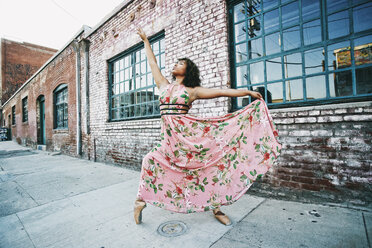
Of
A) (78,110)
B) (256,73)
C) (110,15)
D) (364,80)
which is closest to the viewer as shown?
(364,80)

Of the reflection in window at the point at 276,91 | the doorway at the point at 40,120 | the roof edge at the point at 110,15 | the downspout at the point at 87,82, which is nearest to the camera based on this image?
the reflection in window at the point at 276,91

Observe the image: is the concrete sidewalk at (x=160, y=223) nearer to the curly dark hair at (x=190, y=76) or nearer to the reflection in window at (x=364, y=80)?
the reflection in window at (x=364, y=80)

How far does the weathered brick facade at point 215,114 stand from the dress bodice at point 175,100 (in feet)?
4.35

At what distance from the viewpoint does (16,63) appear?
22.5 m

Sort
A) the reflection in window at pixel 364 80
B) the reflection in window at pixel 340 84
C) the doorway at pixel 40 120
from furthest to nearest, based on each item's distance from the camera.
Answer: the doorway at pixel 40 120 < the reflection in window at pixel 340 84 < the reflection in window at pixel 364 80

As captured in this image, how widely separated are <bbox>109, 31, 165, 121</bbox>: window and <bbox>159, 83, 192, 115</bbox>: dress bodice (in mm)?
2626

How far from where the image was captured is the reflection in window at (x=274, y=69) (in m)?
3.01

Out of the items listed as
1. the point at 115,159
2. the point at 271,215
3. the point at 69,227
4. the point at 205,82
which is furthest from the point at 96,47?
the point at 271,215

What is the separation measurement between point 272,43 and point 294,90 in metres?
0.85

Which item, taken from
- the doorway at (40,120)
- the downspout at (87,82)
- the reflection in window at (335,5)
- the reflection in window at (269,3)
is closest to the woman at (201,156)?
the reflection in window at (335,5)

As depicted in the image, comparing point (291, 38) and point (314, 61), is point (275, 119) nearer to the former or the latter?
point (314, 61)

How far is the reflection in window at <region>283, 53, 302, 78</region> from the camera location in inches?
112

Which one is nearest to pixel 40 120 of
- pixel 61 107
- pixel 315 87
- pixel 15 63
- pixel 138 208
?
pixel 61 107

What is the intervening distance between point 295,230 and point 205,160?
1123 millimetres
